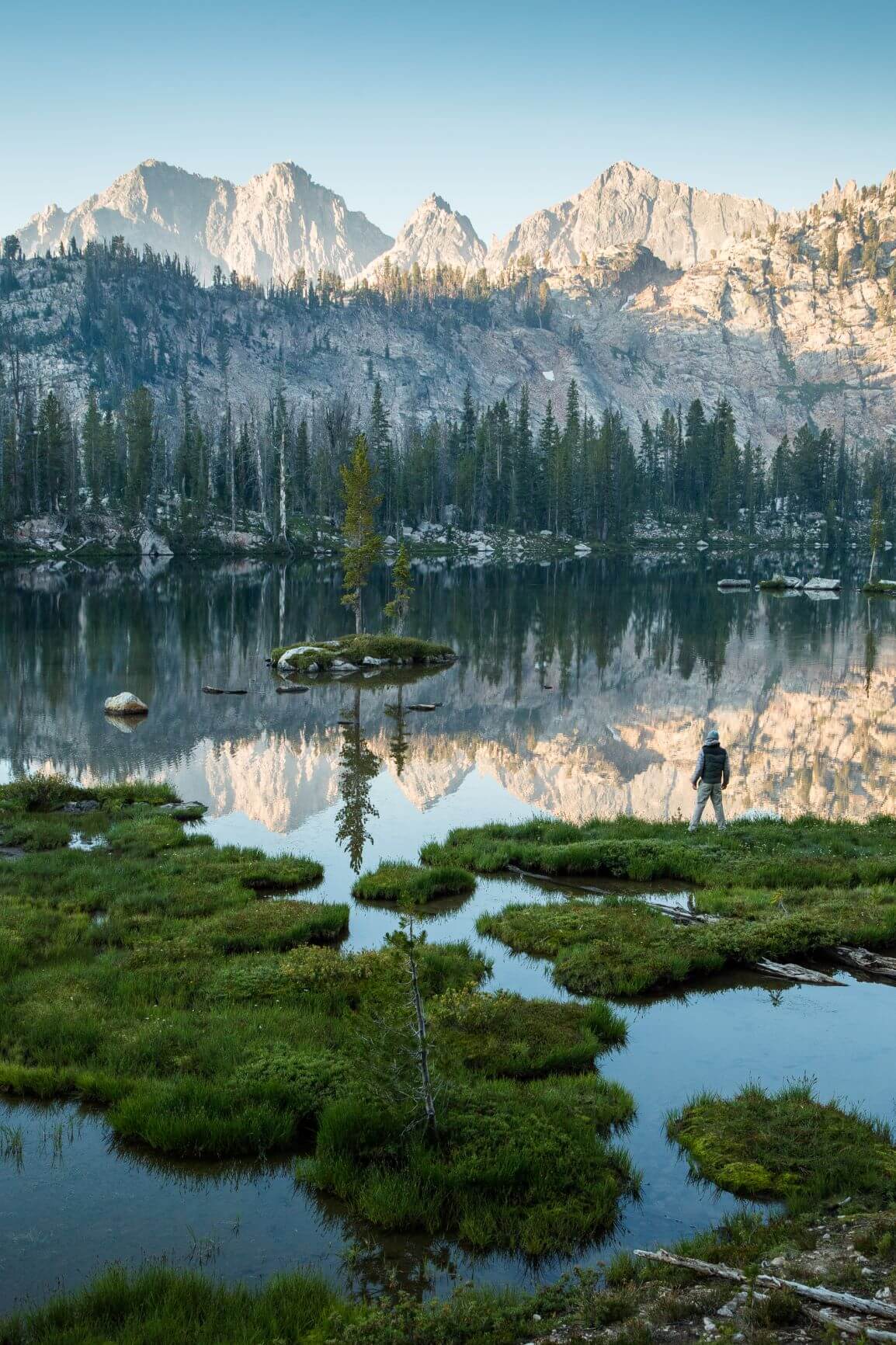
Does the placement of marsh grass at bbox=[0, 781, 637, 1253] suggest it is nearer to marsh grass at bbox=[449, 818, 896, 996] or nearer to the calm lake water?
the calm lake water

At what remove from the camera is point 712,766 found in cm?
2305

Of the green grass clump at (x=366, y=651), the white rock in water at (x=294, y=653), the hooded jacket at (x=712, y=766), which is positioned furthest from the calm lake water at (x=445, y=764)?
the hooded jacket at (x=712, y=766)

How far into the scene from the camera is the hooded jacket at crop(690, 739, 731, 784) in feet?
74.6

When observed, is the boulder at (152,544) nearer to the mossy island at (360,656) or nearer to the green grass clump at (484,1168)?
the mossy island at (360,656)

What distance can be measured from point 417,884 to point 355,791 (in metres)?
9.13

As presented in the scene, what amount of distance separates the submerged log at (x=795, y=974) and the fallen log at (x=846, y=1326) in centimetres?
926

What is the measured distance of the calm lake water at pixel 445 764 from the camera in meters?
9.27

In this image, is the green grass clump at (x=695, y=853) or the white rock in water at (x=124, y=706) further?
the white rock in water at (x=124, y=706)

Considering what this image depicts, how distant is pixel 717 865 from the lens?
20.7m

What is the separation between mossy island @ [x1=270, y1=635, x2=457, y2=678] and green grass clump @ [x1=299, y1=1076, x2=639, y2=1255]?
3929 cm

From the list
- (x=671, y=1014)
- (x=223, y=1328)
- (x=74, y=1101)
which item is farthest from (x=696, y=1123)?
(x=74, y=1101)

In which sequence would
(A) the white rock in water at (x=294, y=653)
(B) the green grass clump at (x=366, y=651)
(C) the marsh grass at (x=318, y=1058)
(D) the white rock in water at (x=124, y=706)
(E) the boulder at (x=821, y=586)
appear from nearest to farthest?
(C) the marsh grass at (x=318, y=1058), (D) the white rock in water at (x=124, y=706), (A) the white rock in water at (x=294, y=653), (B) the green grass clump at (x=366, y=651), (E) the boulder at (x=821, y=586)

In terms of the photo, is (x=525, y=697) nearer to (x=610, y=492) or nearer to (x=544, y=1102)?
(x=544, y=1102)

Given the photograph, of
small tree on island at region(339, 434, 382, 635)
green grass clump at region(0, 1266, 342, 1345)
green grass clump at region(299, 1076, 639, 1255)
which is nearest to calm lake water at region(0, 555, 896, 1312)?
green grass clump at region(299, 1076, 639, 1255)
